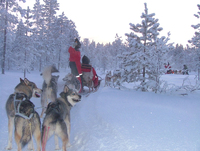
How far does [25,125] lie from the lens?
2777 mm

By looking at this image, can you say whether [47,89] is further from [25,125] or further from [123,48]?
[123,48]

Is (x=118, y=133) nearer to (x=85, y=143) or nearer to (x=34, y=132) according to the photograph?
(x=85, y=143)

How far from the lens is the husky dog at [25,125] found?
2.74m

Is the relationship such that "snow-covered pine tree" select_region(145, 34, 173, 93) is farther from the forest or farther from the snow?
the snow

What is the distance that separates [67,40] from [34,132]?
97.7 ft

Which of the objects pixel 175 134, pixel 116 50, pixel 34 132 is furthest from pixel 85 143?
pixel 116 50

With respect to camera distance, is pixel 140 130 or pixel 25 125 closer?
pixel 25 125

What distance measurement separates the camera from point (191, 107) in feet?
14.3

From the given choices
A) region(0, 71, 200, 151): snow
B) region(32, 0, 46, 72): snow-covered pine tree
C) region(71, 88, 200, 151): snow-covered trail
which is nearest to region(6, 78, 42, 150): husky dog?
region(0, 71, 200, 151): snow

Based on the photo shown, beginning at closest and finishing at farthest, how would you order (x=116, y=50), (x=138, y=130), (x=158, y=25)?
(x=138, y=130) → (x=158, y=25) → (x=116, y=50)

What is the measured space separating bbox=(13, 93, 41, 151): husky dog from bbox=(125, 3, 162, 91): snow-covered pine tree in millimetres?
5645

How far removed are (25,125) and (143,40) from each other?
23.2 feet

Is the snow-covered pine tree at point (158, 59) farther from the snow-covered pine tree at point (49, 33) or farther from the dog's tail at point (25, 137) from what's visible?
the snow-covered pine tree at point (49, 33)

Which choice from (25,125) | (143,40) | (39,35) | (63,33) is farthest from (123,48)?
(39,35)
